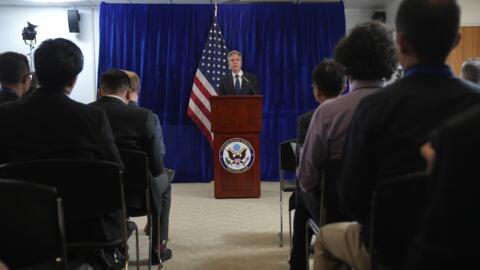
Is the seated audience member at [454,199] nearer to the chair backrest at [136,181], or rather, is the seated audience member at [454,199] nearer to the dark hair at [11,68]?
the chair backrest at [136,181]

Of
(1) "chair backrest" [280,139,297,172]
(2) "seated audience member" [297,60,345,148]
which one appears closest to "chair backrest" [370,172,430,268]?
(2) "seated audience member" [297,60,345,148]

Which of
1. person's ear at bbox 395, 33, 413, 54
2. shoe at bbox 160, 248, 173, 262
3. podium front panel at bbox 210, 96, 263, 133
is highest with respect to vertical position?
person's ear at bbox 395, 33, 413, 54

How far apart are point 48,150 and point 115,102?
1.04 metres

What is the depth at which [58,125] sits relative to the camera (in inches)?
70.8

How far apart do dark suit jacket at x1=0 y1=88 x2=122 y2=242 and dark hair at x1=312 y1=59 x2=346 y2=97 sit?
127cm

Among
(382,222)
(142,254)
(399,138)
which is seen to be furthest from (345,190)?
(142,254)

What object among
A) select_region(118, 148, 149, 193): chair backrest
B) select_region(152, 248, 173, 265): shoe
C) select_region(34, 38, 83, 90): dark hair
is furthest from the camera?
select_region(152, 248, 173, 265): shoe

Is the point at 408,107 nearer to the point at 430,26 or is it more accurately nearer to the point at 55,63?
the point at 430,26

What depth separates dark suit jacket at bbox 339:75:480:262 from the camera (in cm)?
131

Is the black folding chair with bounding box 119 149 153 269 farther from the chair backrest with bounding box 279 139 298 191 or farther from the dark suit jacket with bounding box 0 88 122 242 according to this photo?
the chair backrest with bounding box 279 139 298 191

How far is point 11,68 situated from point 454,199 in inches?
112

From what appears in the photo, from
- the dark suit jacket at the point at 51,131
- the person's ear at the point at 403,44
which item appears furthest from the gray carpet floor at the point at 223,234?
the person's ear at the point at 403,44

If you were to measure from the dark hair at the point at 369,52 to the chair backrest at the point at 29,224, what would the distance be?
127 centimetres

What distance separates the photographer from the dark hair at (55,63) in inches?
74.8
